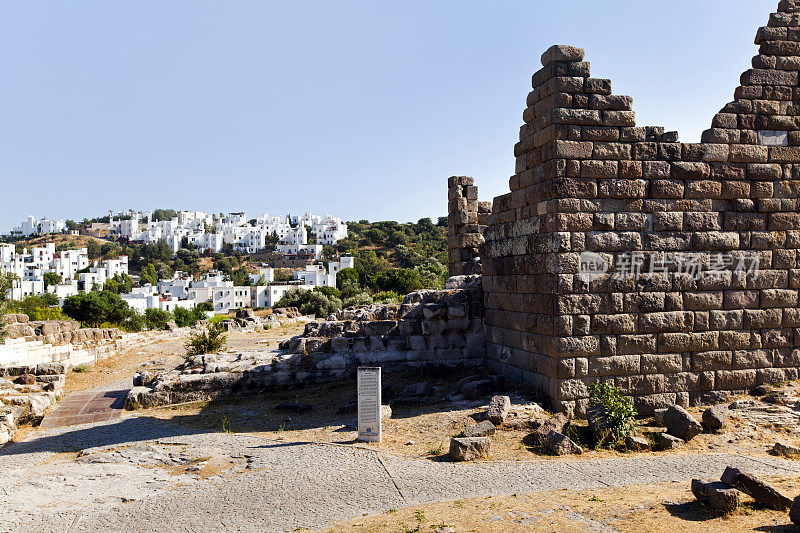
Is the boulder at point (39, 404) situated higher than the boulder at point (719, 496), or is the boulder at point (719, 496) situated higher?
the boulder at point (719, 496)

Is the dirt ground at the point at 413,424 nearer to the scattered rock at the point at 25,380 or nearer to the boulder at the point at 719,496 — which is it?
the boulder at the point at 719,496

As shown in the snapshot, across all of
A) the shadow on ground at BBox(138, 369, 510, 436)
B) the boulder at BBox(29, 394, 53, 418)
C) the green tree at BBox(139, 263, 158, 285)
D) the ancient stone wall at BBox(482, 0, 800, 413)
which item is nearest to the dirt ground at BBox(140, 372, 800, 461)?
the shadow on ground at BBox(138, 369, 510, 436)

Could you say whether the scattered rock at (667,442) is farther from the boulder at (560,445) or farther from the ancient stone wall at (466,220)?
the ancient stone wall at (466,220)

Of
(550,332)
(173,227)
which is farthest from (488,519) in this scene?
(173,227)

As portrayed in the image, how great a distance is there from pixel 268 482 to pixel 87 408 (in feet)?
22.3

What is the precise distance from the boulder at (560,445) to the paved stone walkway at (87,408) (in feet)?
25.2

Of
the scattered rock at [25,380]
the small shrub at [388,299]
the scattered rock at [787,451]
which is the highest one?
the small shrub at [388,299]

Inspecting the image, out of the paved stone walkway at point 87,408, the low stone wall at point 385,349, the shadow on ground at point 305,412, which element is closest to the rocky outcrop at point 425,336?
the low stone wall at point 385,349

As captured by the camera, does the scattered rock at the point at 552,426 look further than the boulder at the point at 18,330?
No

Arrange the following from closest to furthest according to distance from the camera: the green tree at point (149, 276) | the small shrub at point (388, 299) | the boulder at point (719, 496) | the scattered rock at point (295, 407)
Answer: the boulder at point (719, 496) < the scattered rock at point (295, 407) < the small shrub at point (388, 299) < the green tree at point (149, 276)

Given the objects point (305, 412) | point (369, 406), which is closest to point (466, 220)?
point (305, 412)

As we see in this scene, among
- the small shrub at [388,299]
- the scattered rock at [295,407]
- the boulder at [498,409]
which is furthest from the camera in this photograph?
the small shrub at [388,299]

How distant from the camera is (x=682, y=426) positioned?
805 centimetres

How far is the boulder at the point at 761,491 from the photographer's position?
17.7ft
